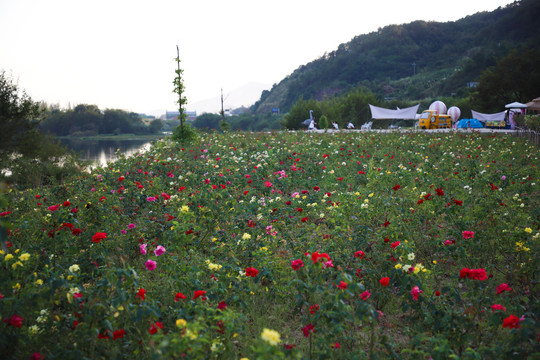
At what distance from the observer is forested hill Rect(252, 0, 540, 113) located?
257 ft

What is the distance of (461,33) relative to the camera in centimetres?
11081

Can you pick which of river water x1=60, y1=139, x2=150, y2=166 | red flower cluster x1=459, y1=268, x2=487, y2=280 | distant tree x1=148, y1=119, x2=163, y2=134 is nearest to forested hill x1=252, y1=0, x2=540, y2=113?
distant tree x1=148, y1=119, x2=163, y2=134

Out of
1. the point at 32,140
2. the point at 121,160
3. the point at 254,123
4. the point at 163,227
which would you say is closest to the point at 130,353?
the point at 163,227

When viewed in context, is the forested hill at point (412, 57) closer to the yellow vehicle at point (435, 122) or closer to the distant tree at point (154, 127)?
the distant tree at point (154, 127)

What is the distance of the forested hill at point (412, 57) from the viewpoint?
78.4 m

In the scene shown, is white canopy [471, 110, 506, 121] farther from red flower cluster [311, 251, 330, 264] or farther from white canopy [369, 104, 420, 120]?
red flower cluster [311, 251, 330, 264]

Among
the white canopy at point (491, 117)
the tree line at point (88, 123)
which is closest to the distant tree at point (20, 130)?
the white canopy at point (491, 117)

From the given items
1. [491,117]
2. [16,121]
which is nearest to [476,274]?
[16,121]

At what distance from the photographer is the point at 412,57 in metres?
105

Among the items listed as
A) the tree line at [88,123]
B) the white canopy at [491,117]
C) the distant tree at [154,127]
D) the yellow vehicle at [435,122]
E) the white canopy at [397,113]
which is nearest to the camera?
the yellow vehicle at [435,122]

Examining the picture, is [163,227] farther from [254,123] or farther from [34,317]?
[254,123]

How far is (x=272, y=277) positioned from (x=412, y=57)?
120m

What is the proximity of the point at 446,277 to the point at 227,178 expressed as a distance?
13.5 feet

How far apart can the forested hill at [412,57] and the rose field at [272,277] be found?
71.0 metres
